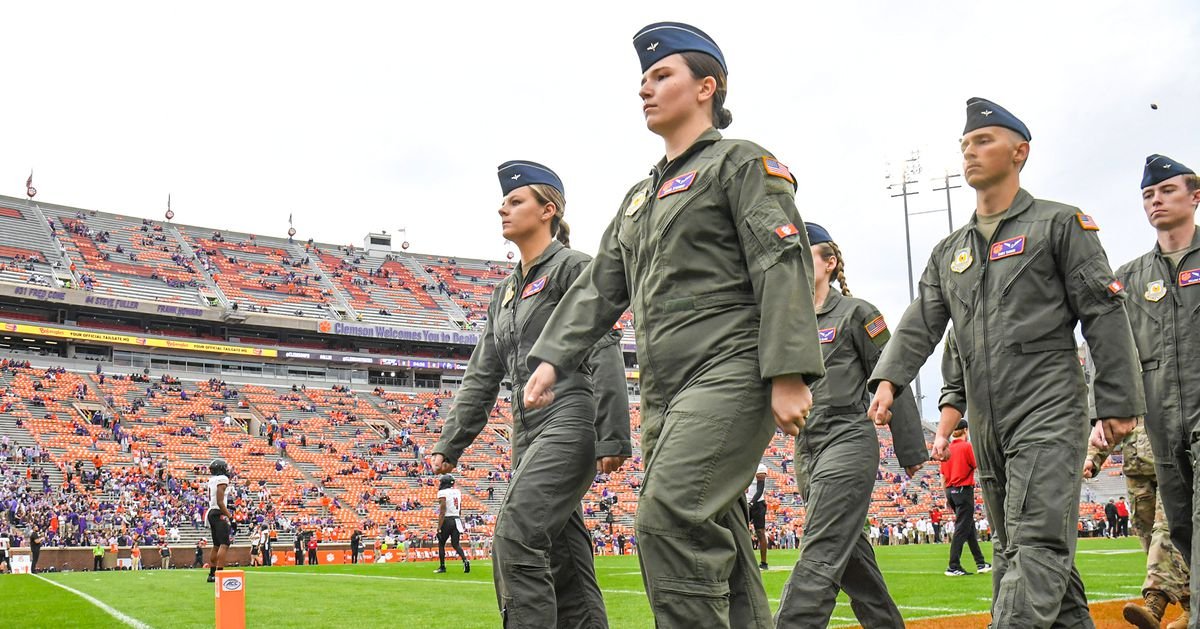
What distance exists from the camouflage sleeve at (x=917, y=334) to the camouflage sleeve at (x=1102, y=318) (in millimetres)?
640

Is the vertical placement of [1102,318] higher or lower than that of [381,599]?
higher

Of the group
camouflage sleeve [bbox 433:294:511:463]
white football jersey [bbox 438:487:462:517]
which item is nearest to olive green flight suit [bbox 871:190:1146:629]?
camouflage sleeve [bbox 433:294:511:463]

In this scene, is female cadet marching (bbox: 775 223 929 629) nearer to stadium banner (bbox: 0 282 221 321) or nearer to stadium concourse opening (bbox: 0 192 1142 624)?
stadium concourse opening (bbox: 0 192 1142 624)

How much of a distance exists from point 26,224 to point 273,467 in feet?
86.0

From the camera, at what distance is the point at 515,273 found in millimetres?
6090

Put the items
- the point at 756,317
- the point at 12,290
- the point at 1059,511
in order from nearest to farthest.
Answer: the point at 756,317, the point at 1059,511, the point at 12,290

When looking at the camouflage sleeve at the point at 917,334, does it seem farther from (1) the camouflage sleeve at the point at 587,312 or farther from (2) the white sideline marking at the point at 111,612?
(2) the white sideline marking at the point at 111,612

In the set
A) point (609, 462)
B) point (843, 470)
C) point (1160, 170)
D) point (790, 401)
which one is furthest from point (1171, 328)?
point (790, 401)

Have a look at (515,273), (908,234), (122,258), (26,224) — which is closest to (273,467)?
(122,258)

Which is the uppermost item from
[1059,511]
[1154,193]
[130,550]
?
[1154,193]

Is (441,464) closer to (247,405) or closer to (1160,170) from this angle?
(1160,170)

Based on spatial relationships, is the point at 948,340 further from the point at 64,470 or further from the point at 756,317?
the point at 64,470

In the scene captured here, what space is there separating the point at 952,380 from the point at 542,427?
2.08m

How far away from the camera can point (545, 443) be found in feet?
16.9
